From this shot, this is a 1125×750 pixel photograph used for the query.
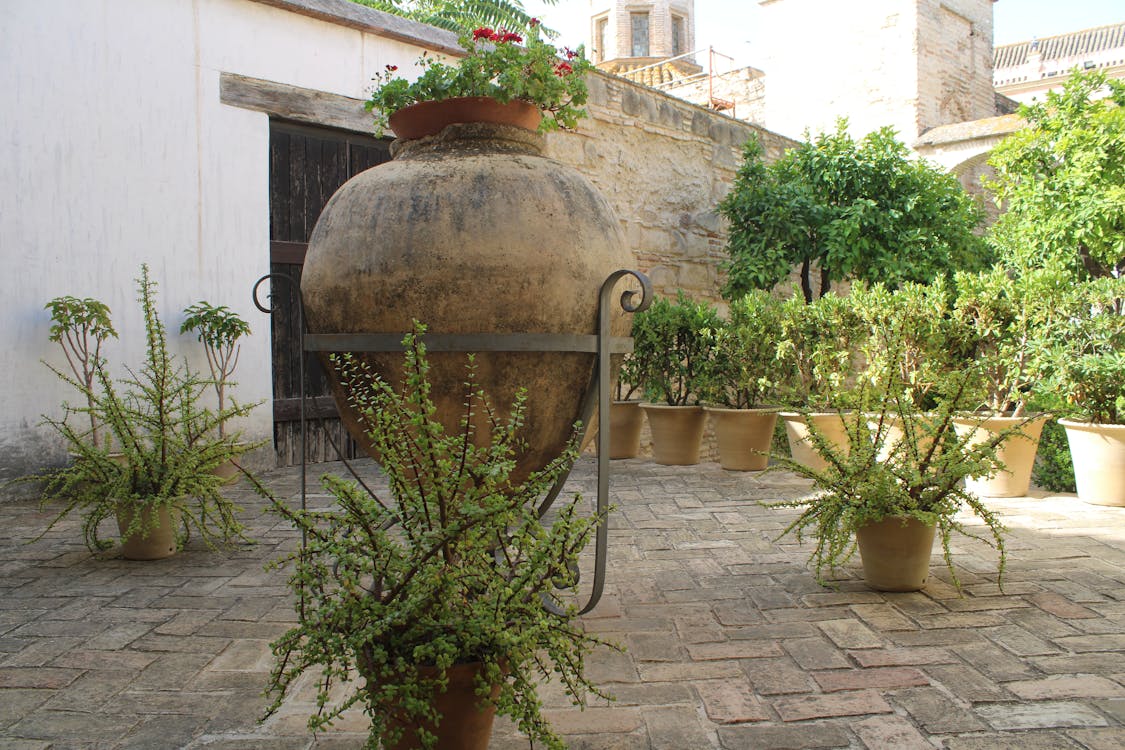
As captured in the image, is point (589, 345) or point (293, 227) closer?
point (589, 345)

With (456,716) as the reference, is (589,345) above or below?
above

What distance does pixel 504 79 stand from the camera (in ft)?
9.05

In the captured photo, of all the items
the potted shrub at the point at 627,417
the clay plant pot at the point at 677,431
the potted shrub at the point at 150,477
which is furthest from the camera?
the potted shrub at the point at 627,417

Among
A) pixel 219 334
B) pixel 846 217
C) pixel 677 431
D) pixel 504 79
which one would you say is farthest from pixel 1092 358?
pixel 219 334

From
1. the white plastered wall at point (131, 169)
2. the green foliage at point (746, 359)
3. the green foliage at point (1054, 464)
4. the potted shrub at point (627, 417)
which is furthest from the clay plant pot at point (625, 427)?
the green foliage at point (1054, 464)

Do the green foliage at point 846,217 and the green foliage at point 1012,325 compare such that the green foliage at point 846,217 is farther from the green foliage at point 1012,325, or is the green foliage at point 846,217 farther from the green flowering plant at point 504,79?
the green flowering plant at point 504,79

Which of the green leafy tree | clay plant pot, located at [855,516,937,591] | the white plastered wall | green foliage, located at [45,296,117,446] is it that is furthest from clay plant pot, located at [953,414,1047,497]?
the green leafy tree

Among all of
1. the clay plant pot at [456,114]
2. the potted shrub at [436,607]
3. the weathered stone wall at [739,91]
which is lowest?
the potted shrub at [436,607]

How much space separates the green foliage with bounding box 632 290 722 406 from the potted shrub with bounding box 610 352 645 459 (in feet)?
0.20

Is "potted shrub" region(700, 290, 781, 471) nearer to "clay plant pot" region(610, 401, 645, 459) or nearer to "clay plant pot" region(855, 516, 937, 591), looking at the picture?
"clay plant pot" region(610, 401, 645, 459)

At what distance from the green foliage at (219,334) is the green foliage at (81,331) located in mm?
490

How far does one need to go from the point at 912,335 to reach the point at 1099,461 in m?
1.20

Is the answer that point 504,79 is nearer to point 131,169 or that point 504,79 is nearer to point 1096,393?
point 131,169

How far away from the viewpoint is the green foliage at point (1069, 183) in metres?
5.88
